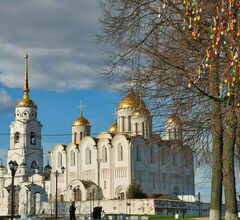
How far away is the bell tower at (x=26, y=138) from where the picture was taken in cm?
8506

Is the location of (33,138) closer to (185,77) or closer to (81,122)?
(81,122)

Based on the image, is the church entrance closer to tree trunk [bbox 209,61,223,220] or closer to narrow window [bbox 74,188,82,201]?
narrow window [bbox 74,188,82,201]

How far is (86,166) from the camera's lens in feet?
259

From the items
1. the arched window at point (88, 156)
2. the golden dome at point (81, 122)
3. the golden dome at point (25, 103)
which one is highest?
the golden dome at point (25, 103)

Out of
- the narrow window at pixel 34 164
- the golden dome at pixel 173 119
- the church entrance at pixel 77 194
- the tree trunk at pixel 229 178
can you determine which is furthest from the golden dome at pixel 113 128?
the tree trunk at pixel 229 178

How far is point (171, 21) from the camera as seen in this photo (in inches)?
633

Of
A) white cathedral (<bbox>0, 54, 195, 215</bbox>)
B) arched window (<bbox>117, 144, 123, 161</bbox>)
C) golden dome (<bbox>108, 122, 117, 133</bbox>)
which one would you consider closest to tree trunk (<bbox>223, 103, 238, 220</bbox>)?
white cathedral (<bbox>0, 54, 195, 215</bbox>)

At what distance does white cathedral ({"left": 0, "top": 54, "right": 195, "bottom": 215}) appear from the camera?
74.1 m

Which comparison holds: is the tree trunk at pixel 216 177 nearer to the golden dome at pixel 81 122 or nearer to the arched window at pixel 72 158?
the arched window at pixel 72 158

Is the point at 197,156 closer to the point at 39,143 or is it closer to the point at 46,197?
the point at 46,197

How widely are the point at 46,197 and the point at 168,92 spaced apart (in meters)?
62.1

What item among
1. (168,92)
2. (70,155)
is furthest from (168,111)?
(70,155)

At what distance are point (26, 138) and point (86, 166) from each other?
12.3 m

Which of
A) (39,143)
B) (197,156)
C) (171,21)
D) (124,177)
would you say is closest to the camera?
(171,21)
